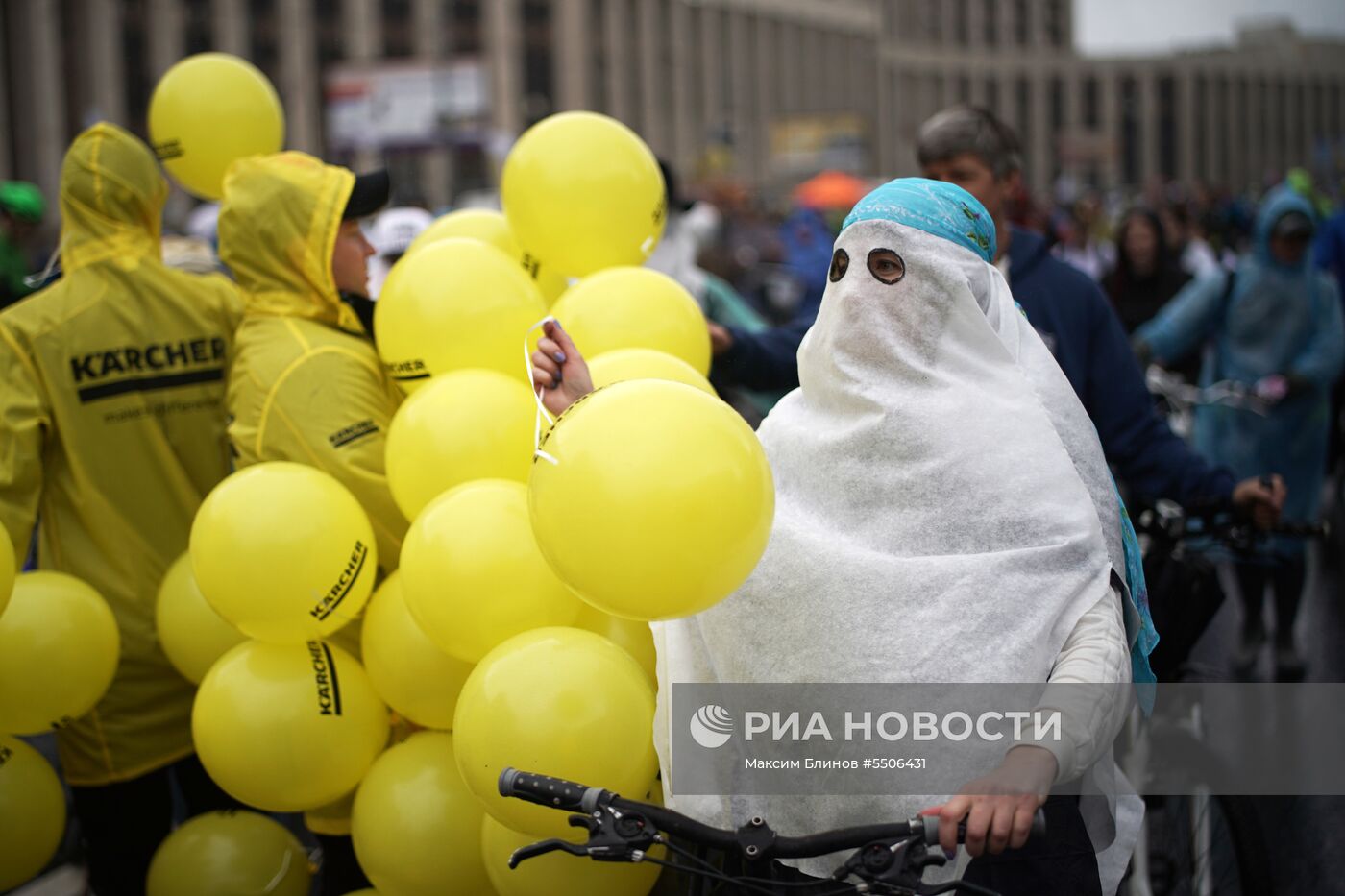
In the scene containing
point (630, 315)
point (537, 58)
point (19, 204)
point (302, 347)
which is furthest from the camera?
point (537, 58)

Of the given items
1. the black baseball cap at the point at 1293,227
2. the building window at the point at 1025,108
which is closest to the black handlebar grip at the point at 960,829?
the black baseball cap at the point at 1293,227

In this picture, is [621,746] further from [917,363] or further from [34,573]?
[34,573]

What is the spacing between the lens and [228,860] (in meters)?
3.14

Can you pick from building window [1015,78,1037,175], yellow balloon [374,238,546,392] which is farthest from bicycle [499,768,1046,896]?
building window [1015,78,1037,175]

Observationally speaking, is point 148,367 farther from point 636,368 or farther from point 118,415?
point 636,368

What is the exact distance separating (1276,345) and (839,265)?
15.7 ft

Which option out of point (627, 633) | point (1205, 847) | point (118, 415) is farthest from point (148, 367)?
point (1205, 847)

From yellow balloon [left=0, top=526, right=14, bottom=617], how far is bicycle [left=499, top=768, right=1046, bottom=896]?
1481 mm

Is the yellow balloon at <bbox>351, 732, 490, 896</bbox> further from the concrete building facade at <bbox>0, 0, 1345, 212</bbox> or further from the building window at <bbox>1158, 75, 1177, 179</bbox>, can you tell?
the building window at <bbox>1158, 75, 1177, 179</bbox>

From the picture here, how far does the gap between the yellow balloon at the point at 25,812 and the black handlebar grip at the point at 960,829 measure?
2382 mm

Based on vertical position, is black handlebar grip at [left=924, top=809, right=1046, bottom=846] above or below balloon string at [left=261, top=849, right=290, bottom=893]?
above

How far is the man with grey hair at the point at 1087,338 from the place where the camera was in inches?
135

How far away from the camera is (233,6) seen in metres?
52.9

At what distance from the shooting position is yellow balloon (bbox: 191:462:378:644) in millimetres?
2678
